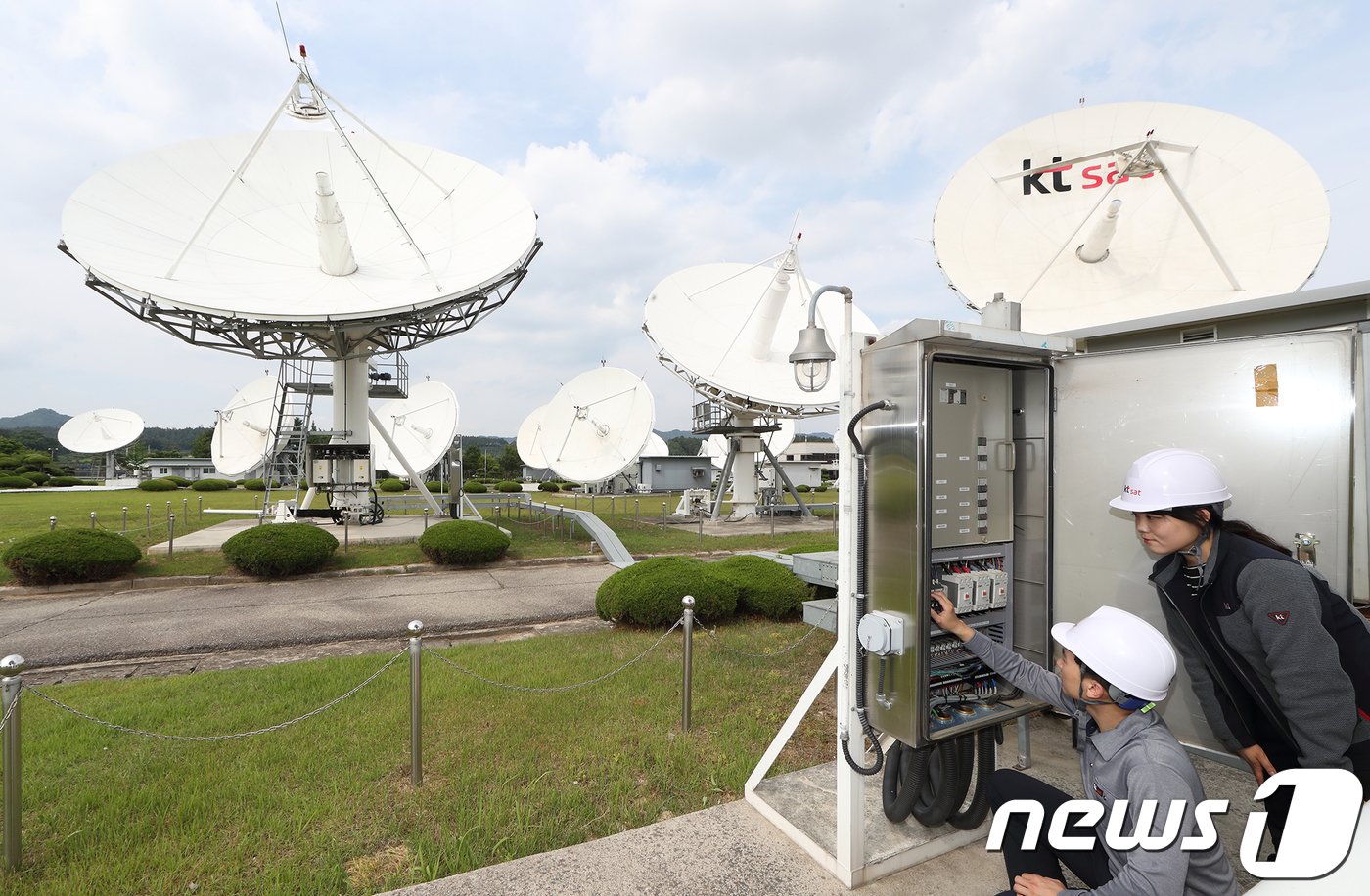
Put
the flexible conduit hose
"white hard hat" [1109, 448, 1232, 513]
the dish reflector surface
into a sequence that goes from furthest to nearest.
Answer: the dish reflector surface
the flexible conduit hose
"white hard hat" [1109, 448, 1232, 513]

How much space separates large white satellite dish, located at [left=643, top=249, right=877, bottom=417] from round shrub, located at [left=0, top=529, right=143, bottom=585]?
1413 cm

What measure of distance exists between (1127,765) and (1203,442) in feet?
8.23

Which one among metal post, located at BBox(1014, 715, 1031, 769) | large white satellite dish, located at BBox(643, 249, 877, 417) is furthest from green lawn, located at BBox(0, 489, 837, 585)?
metal post, located at BBox(1014, 715, 1031, 769)

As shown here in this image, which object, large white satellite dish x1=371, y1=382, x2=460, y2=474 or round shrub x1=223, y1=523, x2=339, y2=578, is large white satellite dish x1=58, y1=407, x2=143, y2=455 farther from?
round shrub x1=223, y1=523, x2=339, y2=578

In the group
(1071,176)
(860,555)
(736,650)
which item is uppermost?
(1071,176)

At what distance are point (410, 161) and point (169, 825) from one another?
682 inches

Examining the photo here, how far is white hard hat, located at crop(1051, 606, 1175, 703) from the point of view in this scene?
2.30 meters

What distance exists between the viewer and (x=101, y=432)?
50250 mm

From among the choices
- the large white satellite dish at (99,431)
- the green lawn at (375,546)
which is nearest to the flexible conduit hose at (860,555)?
the green lawn at (375,546)

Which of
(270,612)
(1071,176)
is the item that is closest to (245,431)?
(270,612)

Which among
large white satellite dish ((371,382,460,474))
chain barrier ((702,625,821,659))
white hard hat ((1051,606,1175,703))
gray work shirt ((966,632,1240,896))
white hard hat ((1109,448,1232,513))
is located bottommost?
chain barrier ((702,625,821,659))

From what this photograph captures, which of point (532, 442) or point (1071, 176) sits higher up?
point (1071, 176)

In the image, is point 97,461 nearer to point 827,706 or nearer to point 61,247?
point 61,247

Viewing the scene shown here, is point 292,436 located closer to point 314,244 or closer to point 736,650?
Result: point 314,244
